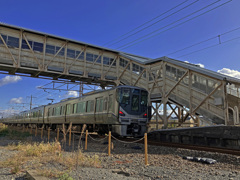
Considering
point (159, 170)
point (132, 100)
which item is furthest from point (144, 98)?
point (159, 170)

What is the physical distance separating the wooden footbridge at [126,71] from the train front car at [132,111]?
3.51 meters

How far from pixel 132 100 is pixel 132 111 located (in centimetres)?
73

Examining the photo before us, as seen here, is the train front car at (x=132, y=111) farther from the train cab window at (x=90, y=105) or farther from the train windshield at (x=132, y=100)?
the train cab window at (x=90, y=105)

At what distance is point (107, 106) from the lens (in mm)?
13750

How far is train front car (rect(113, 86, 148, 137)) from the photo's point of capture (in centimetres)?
1272

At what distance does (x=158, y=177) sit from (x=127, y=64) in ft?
59.1

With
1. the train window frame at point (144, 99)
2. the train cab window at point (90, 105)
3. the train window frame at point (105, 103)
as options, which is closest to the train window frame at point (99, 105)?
the train window frame at point (105, 103)

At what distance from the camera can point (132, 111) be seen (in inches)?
526

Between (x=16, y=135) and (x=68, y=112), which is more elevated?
(x=68, y=112)

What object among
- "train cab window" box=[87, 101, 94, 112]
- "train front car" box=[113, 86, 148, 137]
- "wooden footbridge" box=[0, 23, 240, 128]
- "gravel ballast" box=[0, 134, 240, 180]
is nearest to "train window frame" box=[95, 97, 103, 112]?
"train cab window" box=[87, 101, 94, 112]

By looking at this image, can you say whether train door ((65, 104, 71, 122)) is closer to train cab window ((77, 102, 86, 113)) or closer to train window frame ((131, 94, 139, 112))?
train cab window ((77, 102, 86, 113))

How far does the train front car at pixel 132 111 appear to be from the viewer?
12719 mm

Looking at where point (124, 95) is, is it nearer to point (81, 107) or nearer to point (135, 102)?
point (135, 102)

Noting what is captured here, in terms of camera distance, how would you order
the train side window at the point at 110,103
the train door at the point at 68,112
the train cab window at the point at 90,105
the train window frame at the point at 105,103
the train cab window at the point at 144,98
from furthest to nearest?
the train door at the point at 68,112
the train cab window at the point at 90,105
the train cab window at the point at 144,98
the train window frame at the point at 105,103
the train side window at the point at 110,103
